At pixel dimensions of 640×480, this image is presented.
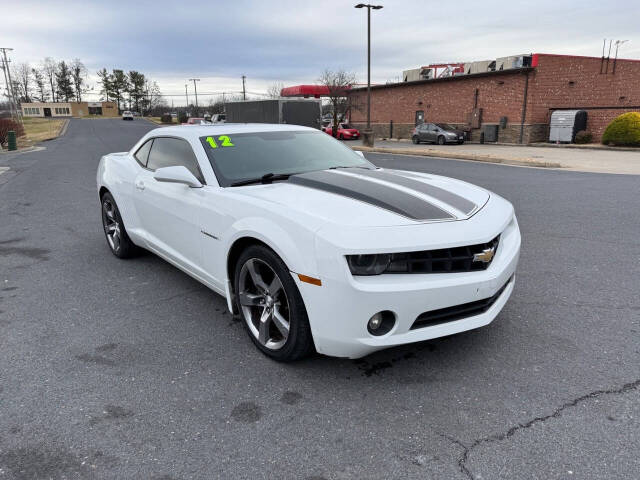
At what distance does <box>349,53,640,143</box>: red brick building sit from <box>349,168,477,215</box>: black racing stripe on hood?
1025 inches

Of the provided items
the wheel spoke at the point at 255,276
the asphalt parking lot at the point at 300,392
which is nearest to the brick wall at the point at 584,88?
the asphalt parking lot at the point at 300,392

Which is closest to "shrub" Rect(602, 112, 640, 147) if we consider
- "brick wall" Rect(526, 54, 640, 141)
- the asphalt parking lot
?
"brick wall" Rect(526, 54, 640, 141)

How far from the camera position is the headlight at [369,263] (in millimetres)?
2533

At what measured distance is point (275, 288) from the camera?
9.70ft

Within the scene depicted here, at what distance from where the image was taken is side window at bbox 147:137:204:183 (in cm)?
388

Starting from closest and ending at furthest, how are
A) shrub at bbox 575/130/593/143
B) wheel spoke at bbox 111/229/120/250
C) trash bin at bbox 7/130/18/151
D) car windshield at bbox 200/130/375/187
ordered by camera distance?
car windshield at bbox 200/130/375/187 < wheel spoke at bbox 111/229/120/250 < trash bin at bbox 7/130/18/151 < shrub at bbox 575/130/593/143

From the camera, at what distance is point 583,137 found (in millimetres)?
25016

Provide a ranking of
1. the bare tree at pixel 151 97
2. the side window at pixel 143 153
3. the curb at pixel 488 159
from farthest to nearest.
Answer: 1. the bare tree at pixel 151 97
2. the curb at pixel 488 159
3. the side window at pixel 143 153

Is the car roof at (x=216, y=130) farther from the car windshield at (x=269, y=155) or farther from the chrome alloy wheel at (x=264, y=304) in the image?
the chrome alloy wheel at (x=264, y=304)

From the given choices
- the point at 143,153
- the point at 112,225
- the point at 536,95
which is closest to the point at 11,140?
the point at 112,225

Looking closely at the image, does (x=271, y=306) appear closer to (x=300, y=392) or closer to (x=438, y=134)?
(x=300, y=392)

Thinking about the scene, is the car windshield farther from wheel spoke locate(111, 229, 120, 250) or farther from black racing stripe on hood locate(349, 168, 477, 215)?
wheel spoke locate(111, 229, 120, 250)

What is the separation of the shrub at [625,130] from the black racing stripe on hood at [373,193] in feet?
77.5

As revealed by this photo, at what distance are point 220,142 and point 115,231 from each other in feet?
7.25
